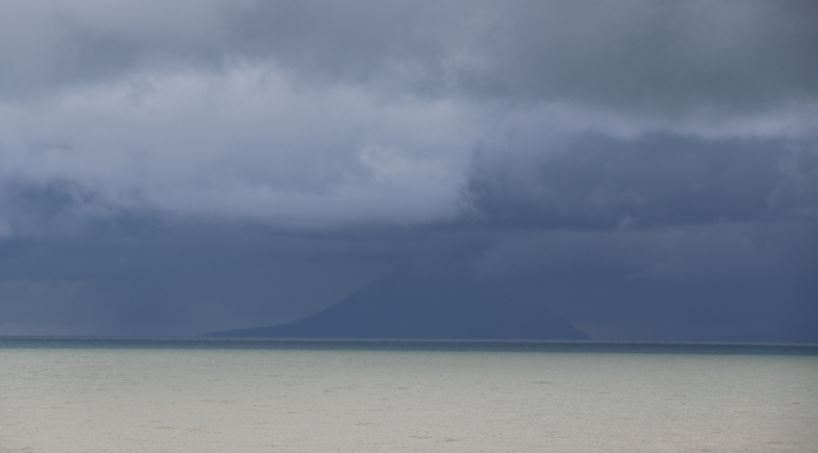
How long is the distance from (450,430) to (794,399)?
19.6m

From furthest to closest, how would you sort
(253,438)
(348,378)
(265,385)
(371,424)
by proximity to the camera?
1. (348,378)
2. (265,385)
3. (371,424)
4. (253,438)

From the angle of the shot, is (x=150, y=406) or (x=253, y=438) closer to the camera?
(x=253, y=438)

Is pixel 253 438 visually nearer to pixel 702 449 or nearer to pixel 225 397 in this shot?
pixel 702 449

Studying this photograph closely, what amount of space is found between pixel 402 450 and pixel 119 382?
2787cm

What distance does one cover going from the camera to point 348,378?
51.8 m

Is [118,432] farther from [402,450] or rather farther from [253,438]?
[402,450]

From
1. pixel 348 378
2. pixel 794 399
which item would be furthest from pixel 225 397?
pixel 794 399

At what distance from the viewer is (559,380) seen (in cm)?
5306

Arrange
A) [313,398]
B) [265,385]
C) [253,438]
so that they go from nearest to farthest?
1. [253,438]
2. [313,398]
3. [265,385]

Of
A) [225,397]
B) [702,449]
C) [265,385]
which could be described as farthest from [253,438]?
[265,385]

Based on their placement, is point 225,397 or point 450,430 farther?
point 225,397

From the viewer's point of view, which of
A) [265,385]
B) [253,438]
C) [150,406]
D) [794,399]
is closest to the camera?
[253,438]

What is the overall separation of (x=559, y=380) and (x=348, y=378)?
35.4 feet

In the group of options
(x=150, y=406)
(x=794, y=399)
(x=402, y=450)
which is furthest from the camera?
(x=794, y=399)
